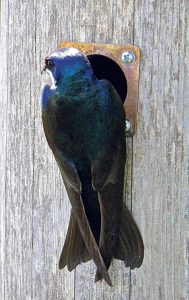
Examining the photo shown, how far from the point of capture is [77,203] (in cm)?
185

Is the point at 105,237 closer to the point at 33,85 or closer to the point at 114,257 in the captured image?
the point at 114,257

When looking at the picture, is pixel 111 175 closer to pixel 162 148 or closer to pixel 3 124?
pixel 162 148

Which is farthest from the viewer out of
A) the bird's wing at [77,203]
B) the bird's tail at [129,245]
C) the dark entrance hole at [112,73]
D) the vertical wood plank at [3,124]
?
the dark entrance hole at [112,73]

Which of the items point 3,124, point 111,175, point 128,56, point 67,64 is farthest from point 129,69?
point 3,124

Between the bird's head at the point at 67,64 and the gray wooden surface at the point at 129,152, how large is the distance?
0.11 m

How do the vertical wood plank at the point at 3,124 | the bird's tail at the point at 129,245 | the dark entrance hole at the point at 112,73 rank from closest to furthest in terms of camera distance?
1. the bird's tail at the point at 129,245
2. the vertical wood plank at the point at 3,124
3. the dark entrance hole at the point at 112,73

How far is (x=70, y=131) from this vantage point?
6.04ft

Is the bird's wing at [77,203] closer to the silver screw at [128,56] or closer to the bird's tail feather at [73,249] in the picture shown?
the bird's tail feather at [73,249]

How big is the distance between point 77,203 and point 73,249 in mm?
145

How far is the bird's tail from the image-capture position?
6.34 feet

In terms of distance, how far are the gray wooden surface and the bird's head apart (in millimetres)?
109

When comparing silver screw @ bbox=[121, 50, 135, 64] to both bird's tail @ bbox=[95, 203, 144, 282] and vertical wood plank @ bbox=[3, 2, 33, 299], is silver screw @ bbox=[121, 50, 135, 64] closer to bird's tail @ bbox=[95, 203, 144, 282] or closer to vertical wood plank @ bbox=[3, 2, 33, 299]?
vertical wood plank @ bbox=[3, 2, 33, 299]

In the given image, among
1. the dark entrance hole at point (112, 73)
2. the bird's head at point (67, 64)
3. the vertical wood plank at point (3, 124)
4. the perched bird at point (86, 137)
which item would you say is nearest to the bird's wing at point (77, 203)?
the perched bird at point (86, 137)

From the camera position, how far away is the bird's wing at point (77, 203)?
Result: 182 cm
